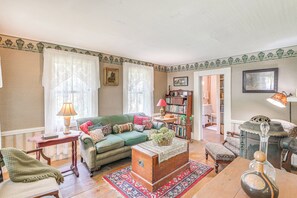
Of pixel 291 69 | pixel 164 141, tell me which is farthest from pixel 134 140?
pixel 291 69

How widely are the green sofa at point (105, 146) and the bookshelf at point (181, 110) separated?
1.49m

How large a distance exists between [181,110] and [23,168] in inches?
157

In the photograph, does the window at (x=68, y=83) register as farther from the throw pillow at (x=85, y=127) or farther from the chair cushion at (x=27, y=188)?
the chair cushion at (x=27, y=188)

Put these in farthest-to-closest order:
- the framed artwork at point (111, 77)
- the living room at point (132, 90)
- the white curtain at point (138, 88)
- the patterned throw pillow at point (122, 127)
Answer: the white curtain at point (138, 88) < the framed artwork at point (111, 77) < the patterned throw pillow at point (122, 127) < the living room at point (132, 90)

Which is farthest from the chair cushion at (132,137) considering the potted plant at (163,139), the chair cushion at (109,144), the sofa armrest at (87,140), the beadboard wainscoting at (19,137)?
the beadboard wainscoting at (19,137)

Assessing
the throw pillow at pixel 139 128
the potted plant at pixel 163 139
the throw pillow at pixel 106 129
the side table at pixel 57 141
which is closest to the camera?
the side table at pixel 57 141

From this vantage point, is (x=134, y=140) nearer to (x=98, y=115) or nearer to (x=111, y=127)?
(x=111, y=127)

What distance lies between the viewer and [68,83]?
3.34m

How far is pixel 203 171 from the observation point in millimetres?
2811

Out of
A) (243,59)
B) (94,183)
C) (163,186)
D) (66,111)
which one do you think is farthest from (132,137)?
(243,59)

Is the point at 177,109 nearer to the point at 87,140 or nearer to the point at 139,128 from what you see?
the point at 139,128

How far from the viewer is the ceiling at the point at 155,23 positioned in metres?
1.74

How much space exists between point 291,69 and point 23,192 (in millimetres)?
4712

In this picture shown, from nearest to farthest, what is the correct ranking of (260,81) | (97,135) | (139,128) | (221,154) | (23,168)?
1. (23,168)
2. (221,154)
3. (97,135)
4. (260,81)
5. (139,128)
